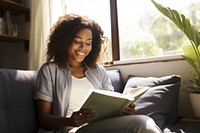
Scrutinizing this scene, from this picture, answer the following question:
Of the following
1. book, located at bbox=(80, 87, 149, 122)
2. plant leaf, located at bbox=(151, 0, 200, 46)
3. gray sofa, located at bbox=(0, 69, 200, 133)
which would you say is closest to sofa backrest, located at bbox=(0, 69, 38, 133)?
gray sofa, located at bbox=(0, 69, 200, 133)

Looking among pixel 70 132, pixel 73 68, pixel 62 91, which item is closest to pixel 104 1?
pixel 73 68

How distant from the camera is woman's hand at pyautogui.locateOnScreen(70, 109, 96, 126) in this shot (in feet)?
2.91

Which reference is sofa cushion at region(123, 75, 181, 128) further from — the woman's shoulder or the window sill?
the woman's shoulder

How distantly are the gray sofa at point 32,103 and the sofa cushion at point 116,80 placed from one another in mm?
106

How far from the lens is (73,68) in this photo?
130cm

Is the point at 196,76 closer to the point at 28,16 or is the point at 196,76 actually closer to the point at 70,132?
the point at 70,132

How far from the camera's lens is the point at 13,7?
2.21 m

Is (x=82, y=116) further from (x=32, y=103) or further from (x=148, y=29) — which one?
(x=148, y=29)

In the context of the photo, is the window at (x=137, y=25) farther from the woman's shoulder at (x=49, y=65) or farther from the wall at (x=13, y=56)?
the woman's shoulder at (x=49, y=65)

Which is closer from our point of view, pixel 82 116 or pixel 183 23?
pixel 82 116

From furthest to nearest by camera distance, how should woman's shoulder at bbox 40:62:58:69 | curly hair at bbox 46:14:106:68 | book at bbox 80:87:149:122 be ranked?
curly hair at bbox 46:14:106:68, woman's shoulder at bbox 40:62:58:69, book at bbox 80:87:149:122

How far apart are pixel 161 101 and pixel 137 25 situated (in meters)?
0.87

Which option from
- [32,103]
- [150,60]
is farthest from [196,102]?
[32,103]

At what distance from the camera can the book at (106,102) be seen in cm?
82
